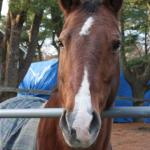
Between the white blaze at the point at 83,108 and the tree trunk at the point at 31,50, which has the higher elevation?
the white blaze at the point at 83,108

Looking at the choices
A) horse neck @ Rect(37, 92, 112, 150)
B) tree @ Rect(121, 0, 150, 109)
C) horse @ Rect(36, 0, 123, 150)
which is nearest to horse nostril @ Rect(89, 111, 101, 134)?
horse @ Rect(36, 0, 123, 150)

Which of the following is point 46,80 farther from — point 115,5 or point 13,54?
point 115,5

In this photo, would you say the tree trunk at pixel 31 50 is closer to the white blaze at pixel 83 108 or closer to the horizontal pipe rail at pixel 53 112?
the horizontal pipe rail at pixel 53 112

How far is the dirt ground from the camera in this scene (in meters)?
9.84

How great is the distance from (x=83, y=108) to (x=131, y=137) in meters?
9.48

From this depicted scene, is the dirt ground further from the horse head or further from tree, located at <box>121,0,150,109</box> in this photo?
the horse head

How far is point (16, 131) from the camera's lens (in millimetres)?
3494

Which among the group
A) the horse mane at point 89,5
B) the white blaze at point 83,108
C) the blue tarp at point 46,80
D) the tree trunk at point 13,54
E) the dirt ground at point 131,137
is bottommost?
the dirt ground at point 131,137

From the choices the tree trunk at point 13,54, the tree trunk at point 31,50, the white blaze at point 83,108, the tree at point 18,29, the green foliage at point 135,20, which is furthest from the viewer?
the green foliage at point 135,20

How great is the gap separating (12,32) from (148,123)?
226 inches

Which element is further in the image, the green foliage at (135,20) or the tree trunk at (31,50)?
the green foliage at (135,20)

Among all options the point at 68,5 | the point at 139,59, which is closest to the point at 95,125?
the point at 68,5

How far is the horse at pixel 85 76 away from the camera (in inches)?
86.1

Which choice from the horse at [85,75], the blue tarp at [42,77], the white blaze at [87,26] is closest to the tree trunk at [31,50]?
the blue tarp at [42,77]
